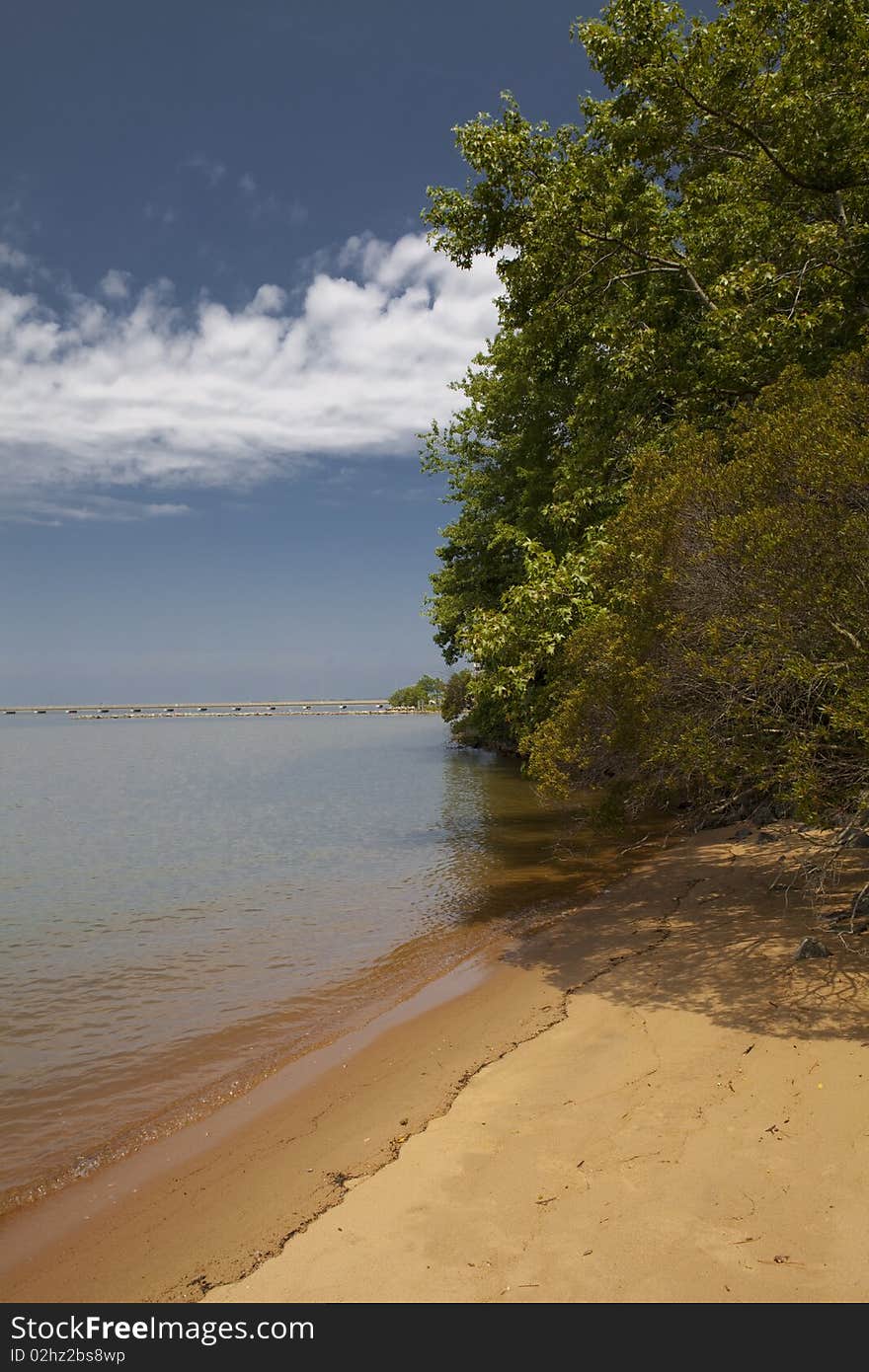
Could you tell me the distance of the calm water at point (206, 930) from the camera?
8.47 meters

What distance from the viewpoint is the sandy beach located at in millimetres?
4508

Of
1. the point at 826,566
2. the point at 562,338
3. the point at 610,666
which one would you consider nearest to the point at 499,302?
the point at 562,338

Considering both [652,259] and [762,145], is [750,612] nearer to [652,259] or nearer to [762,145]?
[762,145]

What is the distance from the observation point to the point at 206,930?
47.9ft

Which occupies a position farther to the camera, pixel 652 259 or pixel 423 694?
pixel 423 694

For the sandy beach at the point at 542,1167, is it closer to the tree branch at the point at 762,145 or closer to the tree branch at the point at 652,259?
the tree branch at the point at 652,259

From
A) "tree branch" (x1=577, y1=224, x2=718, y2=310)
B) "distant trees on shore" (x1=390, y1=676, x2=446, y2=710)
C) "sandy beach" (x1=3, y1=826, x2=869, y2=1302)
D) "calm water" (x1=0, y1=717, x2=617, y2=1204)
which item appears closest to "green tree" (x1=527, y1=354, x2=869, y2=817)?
"sandy beach" (x1=3, y1=826, x2=869, y2=1302)

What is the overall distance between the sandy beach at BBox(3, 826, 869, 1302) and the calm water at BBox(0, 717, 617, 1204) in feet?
3.72

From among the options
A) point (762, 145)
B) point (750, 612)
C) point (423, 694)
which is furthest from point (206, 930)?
point (423, 694)

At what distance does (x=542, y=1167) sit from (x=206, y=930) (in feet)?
33.8

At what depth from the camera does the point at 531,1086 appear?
720cm

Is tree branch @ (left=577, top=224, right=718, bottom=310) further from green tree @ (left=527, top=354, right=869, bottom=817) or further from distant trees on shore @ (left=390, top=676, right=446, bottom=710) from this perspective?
distant trees on shore @ (left=390, top=676, right=446, bottom=710)
